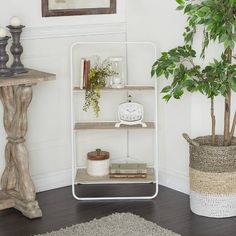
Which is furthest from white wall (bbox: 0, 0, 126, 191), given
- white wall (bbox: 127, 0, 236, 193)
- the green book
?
the green book

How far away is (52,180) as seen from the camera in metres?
4.36

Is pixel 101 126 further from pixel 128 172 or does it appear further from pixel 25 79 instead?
pixel 25 79

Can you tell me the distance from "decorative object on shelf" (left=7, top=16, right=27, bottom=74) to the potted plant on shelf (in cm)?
81

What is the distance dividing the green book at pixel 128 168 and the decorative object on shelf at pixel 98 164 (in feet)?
0.16

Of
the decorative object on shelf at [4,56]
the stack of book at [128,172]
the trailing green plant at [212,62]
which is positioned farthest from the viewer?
the stack of book at [128,172]

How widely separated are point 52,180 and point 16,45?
41.6 inches

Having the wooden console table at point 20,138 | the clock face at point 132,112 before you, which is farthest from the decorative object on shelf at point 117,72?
the wooden console table at point 20,138

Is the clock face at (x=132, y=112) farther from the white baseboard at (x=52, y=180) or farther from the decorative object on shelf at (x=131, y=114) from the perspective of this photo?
the white baseboard at (x=52, y=180)

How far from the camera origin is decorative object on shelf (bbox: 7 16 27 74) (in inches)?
147

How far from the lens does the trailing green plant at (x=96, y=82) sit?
404 cm

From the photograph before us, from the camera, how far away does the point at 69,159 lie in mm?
4445

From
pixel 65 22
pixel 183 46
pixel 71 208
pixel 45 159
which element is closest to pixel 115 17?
pixel 65 22

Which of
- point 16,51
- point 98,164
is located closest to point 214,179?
point 98,164

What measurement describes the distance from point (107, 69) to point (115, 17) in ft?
1.63
